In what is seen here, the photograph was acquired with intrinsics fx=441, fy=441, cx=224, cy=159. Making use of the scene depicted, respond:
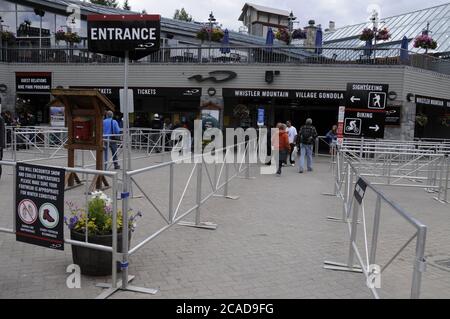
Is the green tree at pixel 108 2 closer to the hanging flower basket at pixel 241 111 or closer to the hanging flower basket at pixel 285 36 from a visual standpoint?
the hanging flower basket at pixel 285 36

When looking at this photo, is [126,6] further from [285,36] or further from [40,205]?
[40,205]

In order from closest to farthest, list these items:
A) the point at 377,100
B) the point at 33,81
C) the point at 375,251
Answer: the point at 375,251, the point at 377,100, the point at 33,81

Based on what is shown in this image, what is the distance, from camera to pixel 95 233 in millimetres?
4789

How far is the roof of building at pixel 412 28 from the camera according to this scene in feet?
98.2

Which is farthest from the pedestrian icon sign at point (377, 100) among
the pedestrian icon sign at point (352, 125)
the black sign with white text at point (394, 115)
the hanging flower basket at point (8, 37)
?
the hanging flower basket at point (8, 37)

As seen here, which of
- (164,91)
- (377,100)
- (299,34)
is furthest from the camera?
(299,34)

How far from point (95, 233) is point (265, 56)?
58.5 feet

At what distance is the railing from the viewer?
66.6 ft

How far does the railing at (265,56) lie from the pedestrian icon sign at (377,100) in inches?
299

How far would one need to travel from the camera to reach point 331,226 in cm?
773

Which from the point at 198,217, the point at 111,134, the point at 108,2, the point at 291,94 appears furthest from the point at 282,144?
the point at 108,2

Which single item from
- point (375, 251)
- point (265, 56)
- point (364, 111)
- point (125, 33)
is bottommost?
point (375, 251)

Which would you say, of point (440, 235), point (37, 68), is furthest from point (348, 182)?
point (37, 68)
